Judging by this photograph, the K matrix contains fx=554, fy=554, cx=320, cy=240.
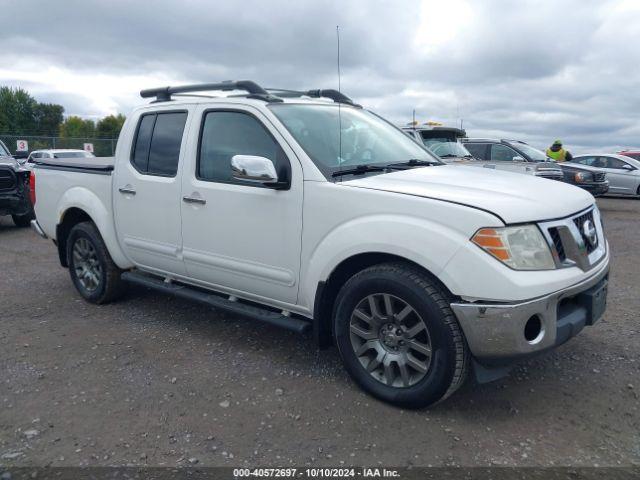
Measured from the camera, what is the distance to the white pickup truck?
288cm

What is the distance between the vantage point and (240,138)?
3.97m

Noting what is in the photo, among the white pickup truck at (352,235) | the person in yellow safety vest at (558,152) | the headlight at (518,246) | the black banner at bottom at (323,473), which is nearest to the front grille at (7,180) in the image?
the white pickup truck at (352,235)

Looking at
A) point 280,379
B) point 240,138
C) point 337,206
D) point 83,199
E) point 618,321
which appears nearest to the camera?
point 337,206

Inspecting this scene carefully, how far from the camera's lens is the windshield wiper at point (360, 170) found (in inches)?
139

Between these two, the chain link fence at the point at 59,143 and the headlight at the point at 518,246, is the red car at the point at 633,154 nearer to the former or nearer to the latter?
the headlight at the point at 518,246

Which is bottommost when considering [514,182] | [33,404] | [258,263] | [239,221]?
[33,404]

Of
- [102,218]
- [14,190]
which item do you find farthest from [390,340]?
[14,190]

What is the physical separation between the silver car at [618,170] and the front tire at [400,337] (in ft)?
49.7

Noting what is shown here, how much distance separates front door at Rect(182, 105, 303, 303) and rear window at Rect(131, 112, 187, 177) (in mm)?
250

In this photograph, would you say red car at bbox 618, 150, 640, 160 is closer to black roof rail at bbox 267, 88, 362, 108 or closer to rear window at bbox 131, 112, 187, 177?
black roof rail at bbox 267, 88, 362, 108

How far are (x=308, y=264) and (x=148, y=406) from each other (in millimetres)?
1305

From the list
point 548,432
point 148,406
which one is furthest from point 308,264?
point 548,432

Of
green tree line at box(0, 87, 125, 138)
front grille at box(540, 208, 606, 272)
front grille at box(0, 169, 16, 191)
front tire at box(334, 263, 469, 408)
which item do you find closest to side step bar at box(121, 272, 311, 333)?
front tire at box(334, 263, 469, 408)

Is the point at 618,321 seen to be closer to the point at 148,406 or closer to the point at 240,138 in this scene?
the point at 240,138
